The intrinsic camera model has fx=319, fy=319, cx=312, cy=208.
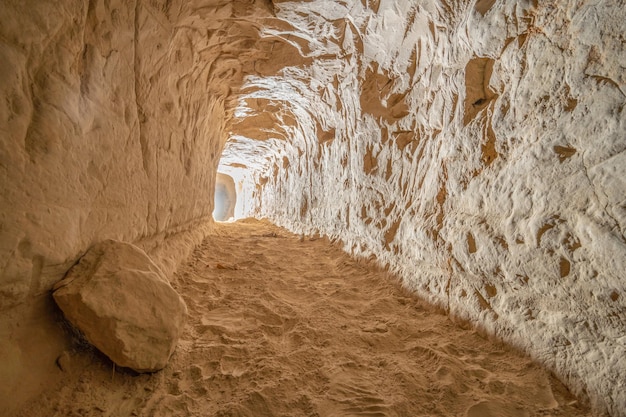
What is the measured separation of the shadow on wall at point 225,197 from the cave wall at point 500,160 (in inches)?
470

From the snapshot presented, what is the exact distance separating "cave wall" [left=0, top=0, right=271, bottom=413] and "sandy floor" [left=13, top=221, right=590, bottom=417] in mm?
274

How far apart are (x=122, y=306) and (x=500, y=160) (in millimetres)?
1982

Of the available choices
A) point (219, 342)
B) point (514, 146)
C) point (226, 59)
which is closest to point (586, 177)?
point (514, 146)

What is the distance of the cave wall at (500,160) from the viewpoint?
4.22 feet

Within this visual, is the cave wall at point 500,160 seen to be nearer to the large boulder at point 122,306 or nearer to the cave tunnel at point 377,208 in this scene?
the cave tunnel at point 377,208

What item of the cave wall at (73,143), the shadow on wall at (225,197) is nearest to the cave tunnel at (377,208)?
the cave wall at (73,143)

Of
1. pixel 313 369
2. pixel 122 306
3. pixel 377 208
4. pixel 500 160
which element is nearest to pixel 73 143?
pixel 122 306

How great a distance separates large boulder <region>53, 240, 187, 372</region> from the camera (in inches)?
49.1

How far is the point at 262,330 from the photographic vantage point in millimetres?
1875

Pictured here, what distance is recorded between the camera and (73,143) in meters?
1.32

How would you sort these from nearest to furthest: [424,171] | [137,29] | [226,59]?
[137,29], [424,171], [226,59]

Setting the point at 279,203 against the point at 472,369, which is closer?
the point at 472,369

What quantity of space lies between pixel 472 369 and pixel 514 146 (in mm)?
1146

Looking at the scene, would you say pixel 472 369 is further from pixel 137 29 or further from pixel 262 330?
pixel 137 29
